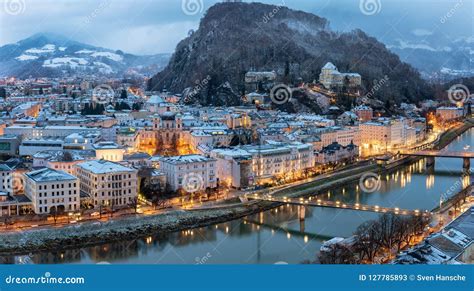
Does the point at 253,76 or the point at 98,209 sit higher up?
the point at 253,76

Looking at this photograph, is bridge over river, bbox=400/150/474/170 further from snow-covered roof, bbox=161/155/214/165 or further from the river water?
snow-covered roof, bbox=161/155/214/165

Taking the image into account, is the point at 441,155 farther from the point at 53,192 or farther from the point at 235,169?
the point at 53,192

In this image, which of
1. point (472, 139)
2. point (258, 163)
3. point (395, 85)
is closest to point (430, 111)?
point (395, 85)

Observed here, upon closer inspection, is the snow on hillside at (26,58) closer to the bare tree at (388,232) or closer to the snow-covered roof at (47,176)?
the snow-covered roof at (47,176)

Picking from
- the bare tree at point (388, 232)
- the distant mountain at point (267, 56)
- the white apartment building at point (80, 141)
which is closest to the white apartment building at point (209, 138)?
the white apartment building at point (80, 141)

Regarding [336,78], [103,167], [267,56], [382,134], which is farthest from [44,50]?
[103,167]

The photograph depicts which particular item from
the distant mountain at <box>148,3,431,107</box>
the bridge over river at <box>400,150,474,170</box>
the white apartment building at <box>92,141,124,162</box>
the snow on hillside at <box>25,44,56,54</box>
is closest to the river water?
the bridge over river at <box>400,150,474,170</box>

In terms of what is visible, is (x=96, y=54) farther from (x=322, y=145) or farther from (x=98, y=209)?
(x=98, y=209)
